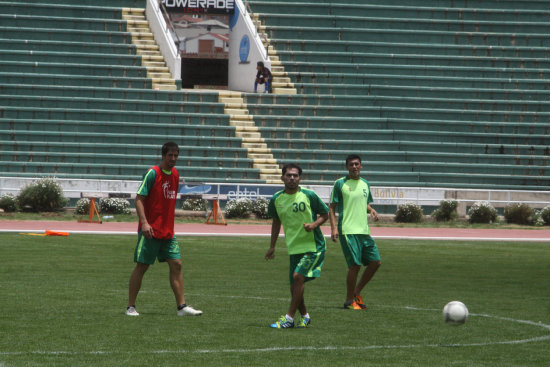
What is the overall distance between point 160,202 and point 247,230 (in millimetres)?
18166

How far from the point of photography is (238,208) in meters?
33.3

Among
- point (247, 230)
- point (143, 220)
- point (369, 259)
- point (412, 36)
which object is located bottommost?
point (247, 230)

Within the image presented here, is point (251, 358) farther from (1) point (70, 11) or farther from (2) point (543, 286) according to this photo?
(1) point (70, 11)

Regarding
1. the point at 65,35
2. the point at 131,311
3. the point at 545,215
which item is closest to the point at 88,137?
the point at 65,35

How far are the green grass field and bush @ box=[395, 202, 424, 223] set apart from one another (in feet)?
43.2

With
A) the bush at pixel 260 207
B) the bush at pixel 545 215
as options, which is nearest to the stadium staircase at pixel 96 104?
the bush at pixel 260 207

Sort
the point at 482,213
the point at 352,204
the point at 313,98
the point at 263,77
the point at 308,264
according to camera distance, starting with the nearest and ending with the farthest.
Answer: the point at 308,264 → the point at 352,204 → the point at 482,213 → the point at 313,98 → the point at 263,77

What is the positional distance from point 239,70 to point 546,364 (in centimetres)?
3700

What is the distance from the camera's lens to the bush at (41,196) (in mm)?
32562

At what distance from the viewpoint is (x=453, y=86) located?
1694 inches

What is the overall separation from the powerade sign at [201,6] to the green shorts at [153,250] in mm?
34372

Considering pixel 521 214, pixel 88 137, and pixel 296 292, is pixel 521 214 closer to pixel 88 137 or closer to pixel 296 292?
pixel 88 137

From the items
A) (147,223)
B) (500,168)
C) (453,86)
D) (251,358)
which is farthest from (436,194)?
(251,358)

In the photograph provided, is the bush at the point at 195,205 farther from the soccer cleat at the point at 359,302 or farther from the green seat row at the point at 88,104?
the soccer cleat at the point at 359,302
